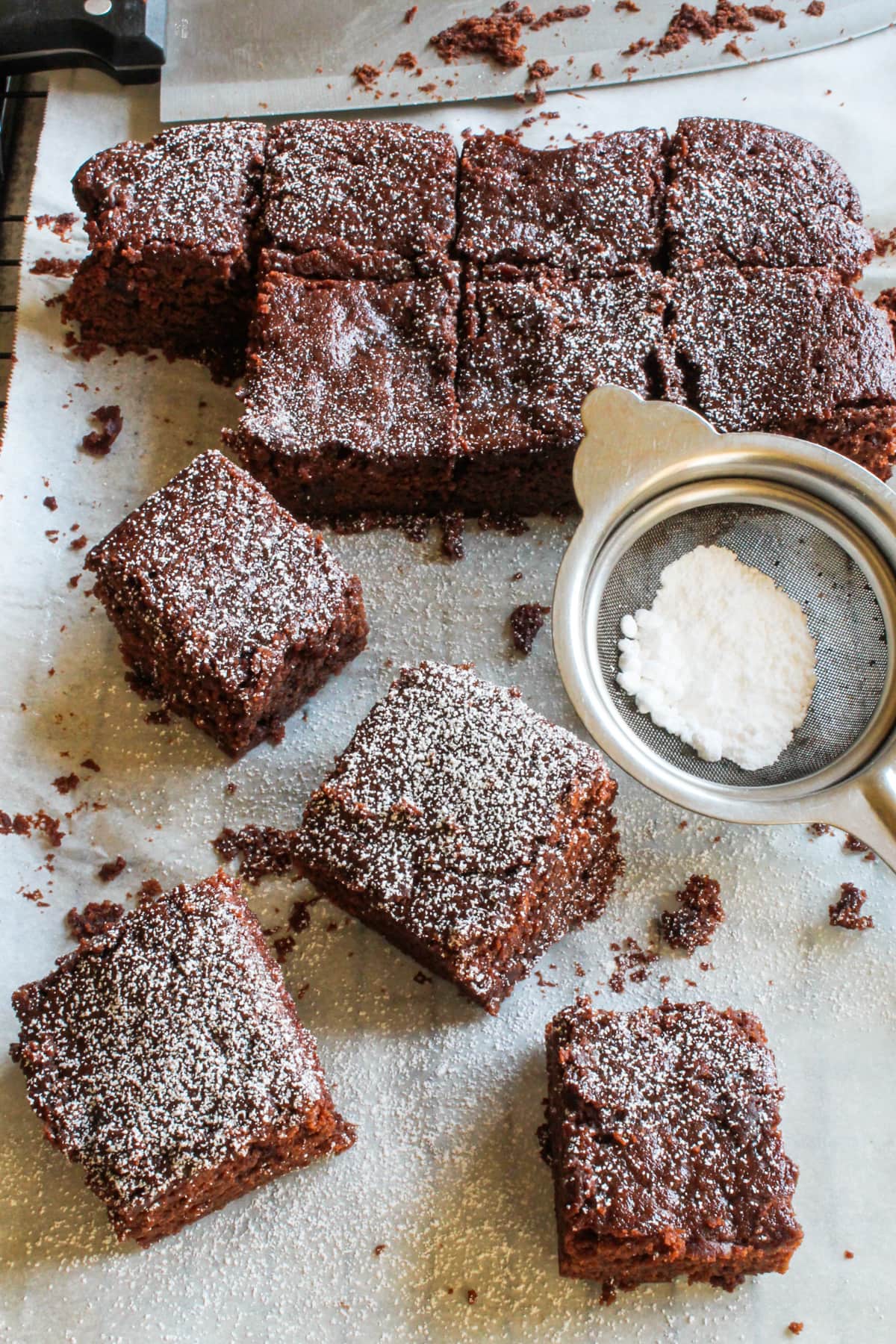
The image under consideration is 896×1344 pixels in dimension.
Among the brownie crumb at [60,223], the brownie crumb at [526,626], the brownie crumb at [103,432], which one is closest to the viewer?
the brownie crumb at [526,626]

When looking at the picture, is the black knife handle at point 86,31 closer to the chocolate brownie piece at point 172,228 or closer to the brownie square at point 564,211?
the chocolate brownie piece at point 172,228

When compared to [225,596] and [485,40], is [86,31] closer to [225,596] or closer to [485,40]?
[485,40]

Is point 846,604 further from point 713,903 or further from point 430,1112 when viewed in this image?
point 430,1112

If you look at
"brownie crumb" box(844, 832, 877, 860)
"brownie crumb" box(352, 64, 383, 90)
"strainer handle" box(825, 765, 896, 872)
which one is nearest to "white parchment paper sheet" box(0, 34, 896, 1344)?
"brownie crumb" box(844, 832, 877, 860)

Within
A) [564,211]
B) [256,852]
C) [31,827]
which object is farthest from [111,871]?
[564,211]

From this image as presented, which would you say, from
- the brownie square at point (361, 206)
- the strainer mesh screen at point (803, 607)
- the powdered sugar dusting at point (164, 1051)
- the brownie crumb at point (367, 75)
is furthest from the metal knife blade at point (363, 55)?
the powdered sugar dusting at point (164, 1051)
